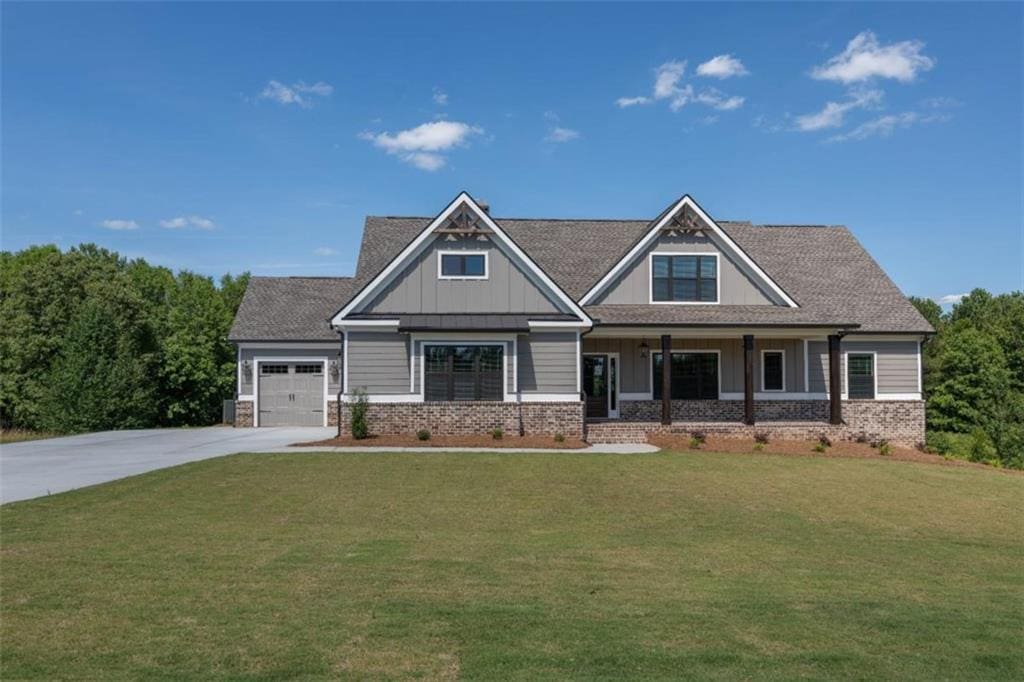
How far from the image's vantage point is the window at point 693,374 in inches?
905

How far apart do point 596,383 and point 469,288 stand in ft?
18.5

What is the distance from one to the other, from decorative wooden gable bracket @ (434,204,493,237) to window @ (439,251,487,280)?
2.03 feet

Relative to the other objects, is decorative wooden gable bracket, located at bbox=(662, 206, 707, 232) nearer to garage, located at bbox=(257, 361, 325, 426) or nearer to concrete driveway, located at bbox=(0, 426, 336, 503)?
concrete driveway, located at bbox=(0, 426, 336, 503)

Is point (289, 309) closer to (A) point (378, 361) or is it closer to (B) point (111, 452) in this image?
(A) point (378, 361)

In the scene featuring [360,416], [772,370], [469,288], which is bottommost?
[360,416]

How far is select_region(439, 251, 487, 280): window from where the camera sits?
66.8 feet

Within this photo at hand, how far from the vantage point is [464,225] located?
2017 centimetres

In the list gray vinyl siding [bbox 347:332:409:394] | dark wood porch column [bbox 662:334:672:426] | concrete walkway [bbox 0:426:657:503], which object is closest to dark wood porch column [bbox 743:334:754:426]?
dark wood porch column [bbox 662:334:672:426]

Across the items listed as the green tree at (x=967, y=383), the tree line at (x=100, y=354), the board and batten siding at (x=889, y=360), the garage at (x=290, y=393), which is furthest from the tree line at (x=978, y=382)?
the tree line at (x=100, y=354)

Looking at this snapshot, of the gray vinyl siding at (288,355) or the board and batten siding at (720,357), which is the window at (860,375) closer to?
the board and batten siding at (720,357)

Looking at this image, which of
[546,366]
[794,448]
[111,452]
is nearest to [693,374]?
[794,448]

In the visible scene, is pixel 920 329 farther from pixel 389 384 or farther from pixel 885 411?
pixel 389 384

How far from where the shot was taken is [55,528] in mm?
8164

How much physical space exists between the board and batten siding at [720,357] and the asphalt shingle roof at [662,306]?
1247 mm
